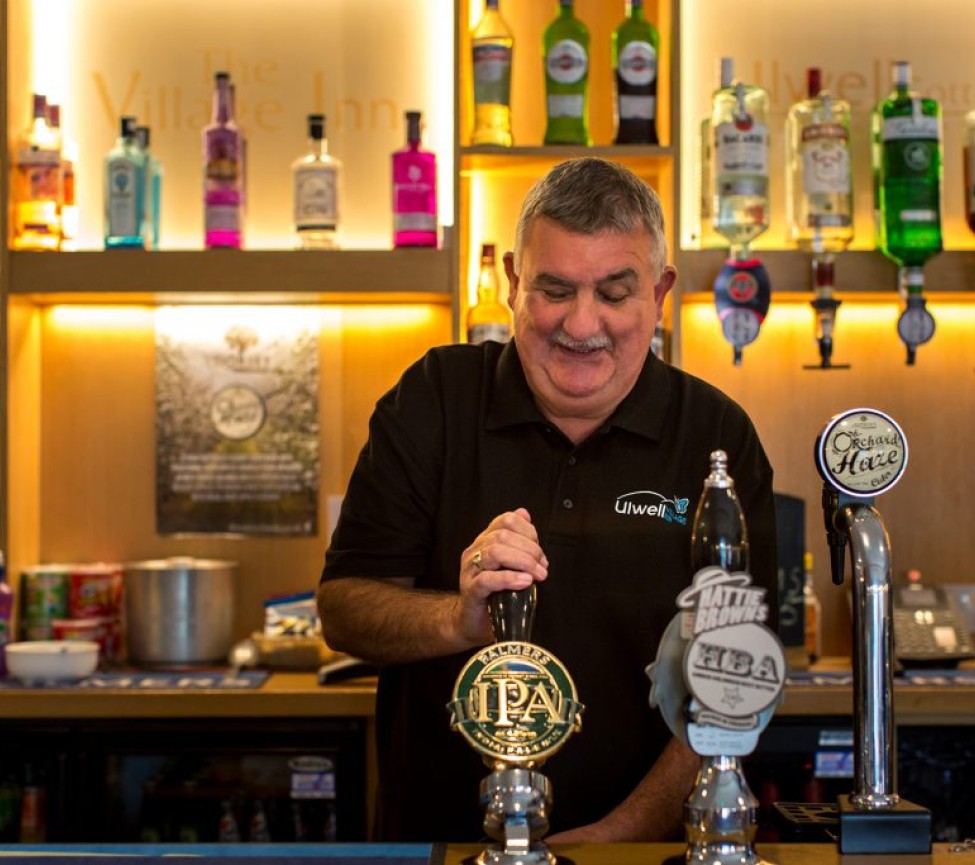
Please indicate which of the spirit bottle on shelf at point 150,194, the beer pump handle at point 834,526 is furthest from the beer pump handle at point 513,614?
the spirit bottle on shelf at point 150,194

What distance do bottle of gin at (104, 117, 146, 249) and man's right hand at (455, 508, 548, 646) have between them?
75.6 inches

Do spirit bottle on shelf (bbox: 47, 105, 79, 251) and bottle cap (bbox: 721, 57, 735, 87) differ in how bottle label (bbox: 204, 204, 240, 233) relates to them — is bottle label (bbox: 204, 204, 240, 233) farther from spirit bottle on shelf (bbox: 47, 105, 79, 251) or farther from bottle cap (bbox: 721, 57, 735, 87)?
bottle cap (bbox: 721, 57, 735, 87)

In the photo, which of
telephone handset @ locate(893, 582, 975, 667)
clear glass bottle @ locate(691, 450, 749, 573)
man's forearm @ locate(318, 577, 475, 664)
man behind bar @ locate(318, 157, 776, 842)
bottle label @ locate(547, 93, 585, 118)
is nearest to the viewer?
clear glass bottle @ locate(691, 450, 749, 573)

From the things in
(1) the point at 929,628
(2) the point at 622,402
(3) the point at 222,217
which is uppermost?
(3) the point at 222,217

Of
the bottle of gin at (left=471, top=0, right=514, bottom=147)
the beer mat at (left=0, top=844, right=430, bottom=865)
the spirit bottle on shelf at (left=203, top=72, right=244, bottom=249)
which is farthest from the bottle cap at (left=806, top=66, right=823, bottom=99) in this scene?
the beer mat at (left=0, top=844, right=430, bottom=865)

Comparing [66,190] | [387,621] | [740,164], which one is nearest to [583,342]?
[387,621]

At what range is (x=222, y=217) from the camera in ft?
9.67

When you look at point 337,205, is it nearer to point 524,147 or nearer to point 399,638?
point 524,147

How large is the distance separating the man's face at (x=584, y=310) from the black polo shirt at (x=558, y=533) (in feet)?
0.29

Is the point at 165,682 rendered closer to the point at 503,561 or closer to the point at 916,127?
the point at 503,561

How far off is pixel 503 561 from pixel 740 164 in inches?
74.9

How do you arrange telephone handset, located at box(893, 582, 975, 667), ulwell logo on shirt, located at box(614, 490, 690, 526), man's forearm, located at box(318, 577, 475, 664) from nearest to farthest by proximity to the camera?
1. man's forearm, located at box(318, 577, 475, 664)
2. ulwell logo on shirt, located at box(614, 490, 690, 526)
3. telephone handset, located at box(893, 582, 975, 667)

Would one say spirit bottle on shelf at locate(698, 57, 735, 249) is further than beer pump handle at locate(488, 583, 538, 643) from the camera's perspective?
Yes

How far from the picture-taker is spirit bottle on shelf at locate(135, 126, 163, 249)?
2.98 metres
